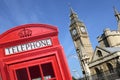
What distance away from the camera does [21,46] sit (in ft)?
19.0

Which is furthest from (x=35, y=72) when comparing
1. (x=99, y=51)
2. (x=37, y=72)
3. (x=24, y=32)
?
(x=99, y=51)

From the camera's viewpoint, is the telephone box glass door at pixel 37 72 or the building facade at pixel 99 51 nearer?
the telephone box glass door at pixel 37 72

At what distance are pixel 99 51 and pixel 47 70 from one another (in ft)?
178

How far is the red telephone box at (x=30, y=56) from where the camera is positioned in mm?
5730

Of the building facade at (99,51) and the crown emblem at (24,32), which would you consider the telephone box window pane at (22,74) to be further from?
the building facade at (99,51)

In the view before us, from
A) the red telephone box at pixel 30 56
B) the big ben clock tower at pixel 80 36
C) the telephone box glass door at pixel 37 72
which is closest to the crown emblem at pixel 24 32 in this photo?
the red telephone box at pixel 30 56

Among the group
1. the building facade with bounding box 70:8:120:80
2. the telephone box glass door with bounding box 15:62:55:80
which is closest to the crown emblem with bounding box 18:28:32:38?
the telephone box glass door with bounding box 15:62:55:80

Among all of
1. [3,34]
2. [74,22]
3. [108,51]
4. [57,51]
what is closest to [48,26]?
[57,51]

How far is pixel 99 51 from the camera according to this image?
59312 mm

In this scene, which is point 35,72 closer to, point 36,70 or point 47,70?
point 36,70

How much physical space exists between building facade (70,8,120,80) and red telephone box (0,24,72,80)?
30713 millimetres

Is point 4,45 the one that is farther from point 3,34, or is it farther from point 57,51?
point 57,51

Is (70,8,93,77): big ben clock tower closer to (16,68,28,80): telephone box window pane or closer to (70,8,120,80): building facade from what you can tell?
(70,8,120,80): building facade

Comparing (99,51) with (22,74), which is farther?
(99,51)
